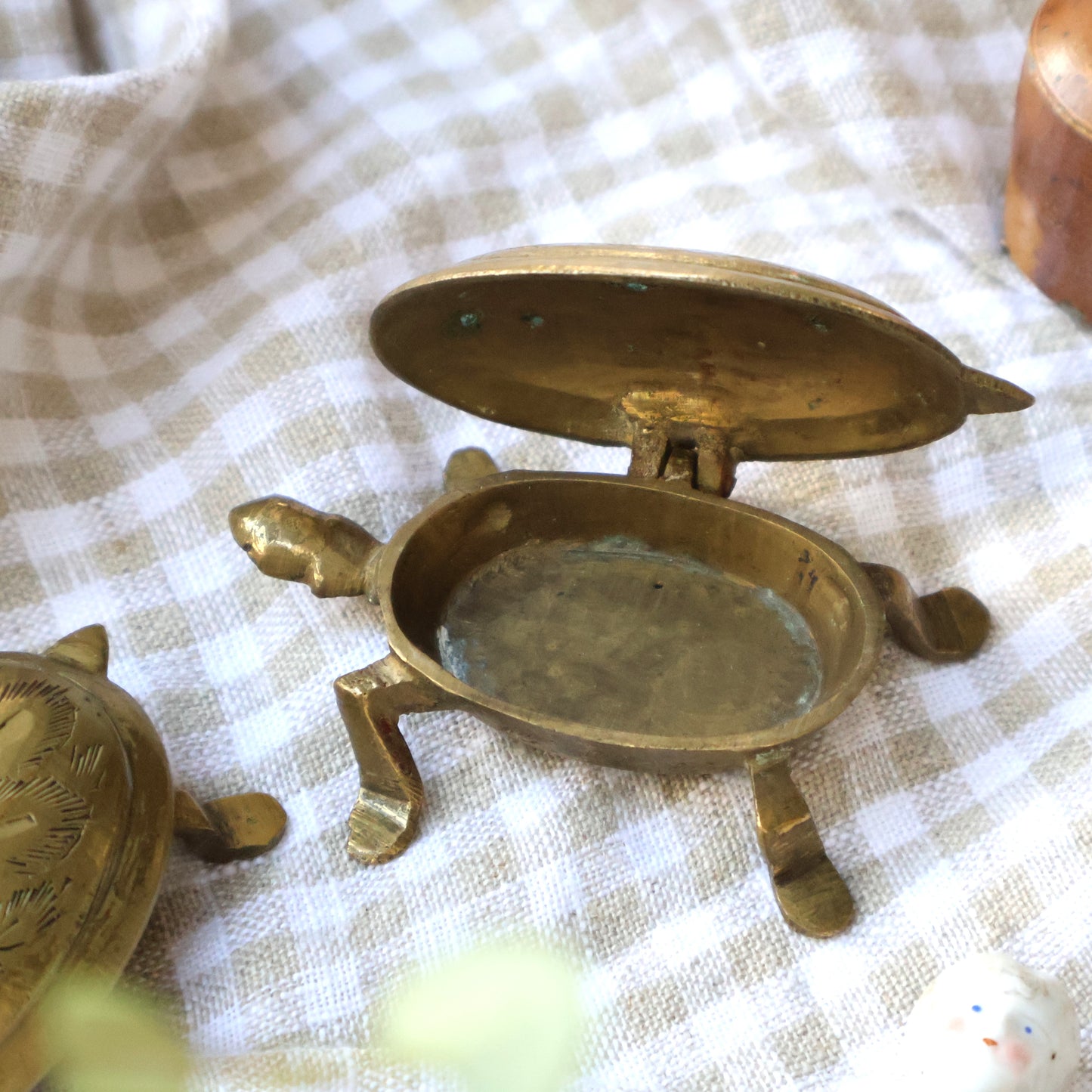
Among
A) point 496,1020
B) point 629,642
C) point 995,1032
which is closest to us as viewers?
point 995,1032

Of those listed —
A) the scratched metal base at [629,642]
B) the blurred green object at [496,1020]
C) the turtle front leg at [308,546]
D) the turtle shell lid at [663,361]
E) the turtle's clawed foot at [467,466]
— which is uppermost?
the turtle shell lid at [663,361]

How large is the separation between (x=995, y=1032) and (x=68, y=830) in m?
0.65

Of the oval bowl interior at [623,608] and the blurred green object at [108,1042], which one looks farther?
the oval bowl interior at [623,608]

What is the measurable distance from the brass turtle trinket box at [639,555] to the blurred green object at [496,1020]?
12cm

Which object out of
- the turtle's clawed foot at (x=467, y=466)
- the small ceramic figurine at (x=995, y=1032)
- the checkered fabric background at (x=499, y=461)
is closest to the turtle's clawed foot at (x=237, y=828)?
the checkered fabric background at (x=499, y=461)

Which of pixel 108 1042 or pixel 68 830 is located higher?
pixel 68 830

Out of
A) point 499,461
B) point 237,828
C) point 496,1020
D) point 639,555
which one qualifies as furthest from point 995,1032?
point 499,461

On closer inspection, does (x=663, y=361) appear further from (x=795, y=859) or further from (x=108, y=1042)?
(x=108, y=1042)

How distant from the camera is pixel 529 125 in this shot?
1.54 meters

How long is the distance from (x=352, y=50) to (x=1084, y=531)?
107cm

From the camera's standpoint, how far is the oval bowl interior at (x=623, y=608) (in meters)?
0.97

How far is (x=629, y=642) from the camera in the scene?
3.40 ft

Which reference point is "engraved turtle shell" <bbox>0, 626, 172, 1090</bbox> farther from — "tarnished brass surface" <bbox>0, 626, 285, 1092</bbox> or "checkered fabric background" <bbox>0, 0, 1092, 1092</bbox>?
"checkered fabric background" <bbox>0, 0, 1092, 1092</bbox>

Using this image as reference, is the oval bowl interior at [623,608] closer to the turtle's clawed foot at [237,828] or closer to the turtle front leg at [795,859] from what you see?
the turtle front leg at [795,859]
